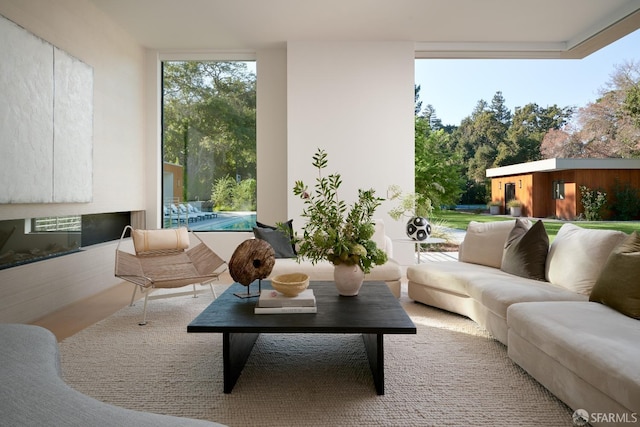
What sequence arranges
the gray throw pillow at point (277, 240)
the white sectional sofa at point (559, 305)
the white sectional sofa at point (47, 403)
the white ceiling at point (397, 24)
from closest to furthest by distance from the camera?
the white sectional sofa at point (47, 403), the white sectional sofa at point (559, 305), the gray throw pillow at point (277, 240), the white ceiling at point (397, 24)

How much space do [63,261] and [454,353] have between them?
145 inches

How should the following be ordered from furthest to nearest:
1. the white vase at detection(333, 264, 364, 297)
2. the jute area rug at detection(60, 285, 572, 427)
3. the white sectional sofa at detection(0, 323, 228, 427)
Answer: the white vase at detection(333, 264, 364, 297) → the jute area rug at detection(60, 285, 572, 427) → the white sectional sofa at detection(0, 323, 228, 427)

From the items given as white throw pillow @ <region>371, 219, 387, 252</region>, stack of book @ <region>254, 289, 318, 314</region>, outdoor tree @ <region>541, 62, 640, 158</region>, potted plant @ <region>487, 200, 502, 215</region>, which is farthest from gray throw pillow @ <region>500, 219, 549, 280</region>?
stack of book @ <region>254, 289, 318, 314</region>

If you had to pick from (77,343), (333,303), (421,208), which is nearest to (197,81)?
(421,208)

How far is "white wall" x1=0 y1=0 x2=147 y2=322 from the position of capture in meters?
3.42

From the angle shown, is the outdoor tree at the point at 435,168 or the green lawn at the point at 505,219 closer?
the green lawn at the point at 505,219

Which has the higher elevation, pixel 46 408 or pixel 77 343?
pixel 46 408

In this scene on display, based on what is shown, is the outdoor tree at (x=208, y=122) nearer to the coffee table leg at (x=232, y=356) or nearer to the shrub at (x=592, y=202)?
the coffee table leg at (x=232, y=356)

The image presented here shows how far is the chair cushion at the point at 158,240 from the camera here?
420cm

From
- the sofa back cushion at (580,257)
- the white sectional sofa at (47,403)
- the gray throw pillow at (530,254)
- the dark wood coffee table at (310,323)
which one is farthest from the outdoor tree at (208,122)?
the white sectional sofa at (47,403)

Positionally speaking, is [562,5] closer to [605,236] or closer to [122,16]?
[605,236]

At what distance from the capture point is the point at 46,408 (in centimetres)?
100

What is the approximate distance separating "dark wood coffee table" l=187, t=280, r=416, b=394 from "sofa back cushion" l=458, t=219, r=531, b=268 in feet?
5.64

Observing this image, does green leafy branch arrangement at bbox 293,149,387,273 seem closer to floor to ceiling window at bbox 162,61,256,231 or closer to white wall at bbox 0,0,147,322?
white wall at bbox 0,0,147,322
